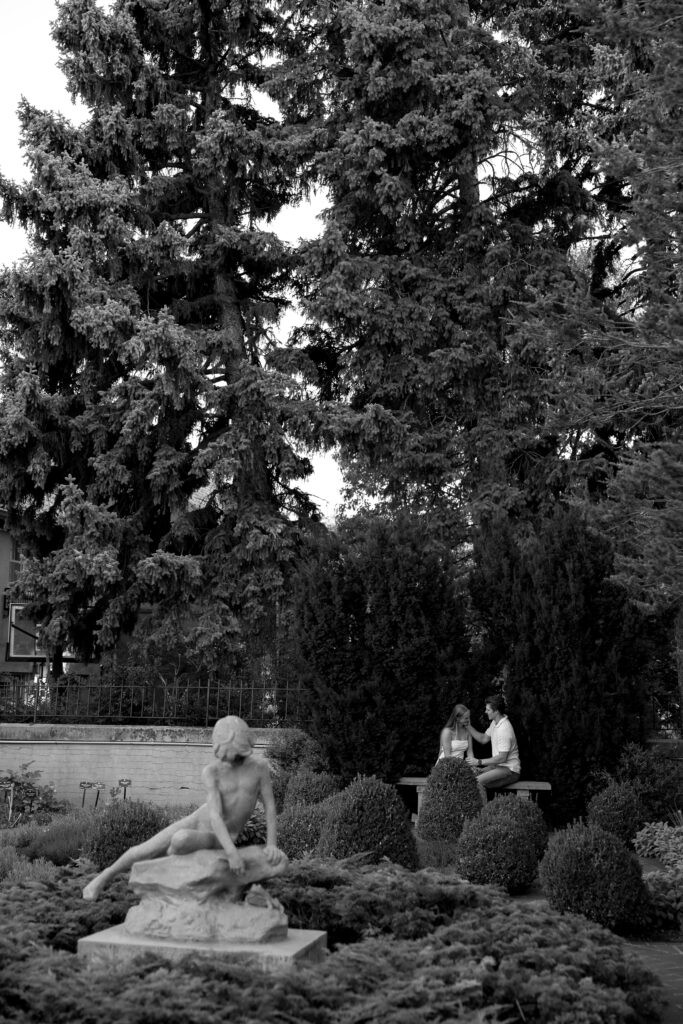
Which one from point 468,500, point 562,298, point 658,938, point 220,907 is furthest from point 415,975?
point 468,500

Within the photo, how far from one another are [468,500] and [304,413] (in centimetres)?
330

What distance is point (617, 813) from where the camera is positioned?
11336 millimetres

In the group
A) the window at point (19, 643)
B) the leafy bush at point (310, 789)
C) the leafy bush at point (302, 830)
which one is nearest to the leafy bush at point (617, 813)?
the leafy bush at point (302, 830)

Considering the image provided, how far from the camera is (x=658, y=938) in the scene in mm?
9430

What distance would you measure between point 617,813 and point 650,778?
7.95 feet

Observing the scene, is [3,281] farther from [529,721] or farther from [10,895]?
[10,895]

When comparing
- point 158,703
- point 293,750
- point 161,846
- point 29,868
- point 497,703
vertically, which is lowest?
point 29,868

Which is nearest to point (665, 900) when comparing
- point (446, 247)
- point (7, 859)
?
point (7, 859)

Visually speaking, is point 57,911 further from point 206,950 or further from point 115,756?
point 115,756

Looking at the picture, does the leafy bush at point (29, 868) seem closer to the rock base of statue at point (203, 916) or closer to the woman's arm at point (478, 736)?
the rock base of statue at point (203, 916)

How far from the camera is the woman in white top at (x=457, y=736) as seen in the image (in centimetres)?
1400

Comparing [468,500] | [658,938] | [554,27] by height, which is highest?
[554,27]

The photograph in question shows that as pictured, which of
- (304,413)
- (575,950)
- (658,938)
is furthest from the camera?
(304,413)

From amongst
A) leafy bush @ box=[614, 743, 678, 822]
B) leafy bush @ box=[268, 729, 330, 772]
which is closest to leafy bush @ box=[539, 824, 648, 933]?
leafy bush @ box=[614, 743, 678, 822]
